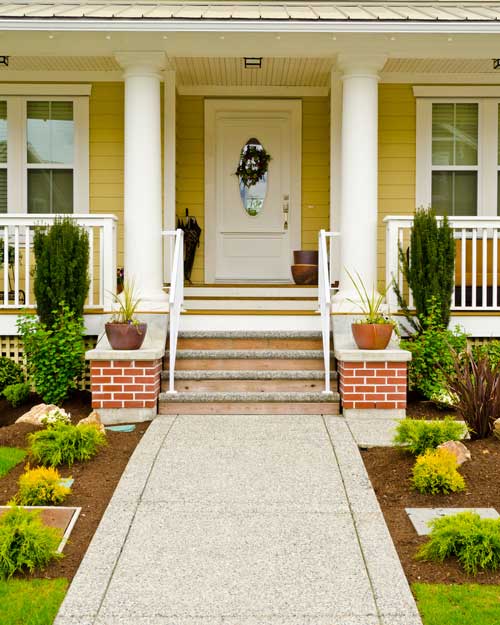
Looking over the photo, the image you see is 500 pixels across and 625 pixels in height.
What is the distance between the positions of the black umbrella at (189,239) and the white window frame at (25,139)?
48.1 inches

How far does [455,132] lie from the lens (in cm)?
945

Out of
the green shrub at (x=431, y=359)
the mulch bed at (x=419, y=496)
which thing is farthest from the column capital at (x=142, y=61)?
the mulch bed at (x=419, y=496)

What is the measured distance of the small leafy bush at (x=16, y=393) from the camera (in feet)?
23.7

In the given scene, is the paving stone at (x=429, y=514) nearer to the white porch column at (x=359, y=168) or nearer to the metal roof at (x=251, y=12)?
the white porch column at (x=359, y=168)

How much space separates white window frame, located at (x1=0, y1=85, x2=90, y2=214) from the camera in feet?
30.6

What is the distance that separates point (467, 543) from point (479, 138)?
22.1 feet

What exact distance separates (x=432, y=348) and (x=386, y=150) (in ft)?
11.1

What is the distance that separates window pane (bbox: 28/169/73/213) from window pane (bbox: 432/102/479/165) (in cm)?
450

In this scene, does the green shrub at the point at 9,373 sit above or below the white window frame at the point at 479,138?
below

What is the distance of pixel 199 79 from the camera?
30.9 ft

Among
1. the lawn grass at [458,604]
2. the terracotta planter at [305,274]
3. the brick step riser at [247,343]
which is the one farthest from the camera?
the terracotta planter at [305,274]

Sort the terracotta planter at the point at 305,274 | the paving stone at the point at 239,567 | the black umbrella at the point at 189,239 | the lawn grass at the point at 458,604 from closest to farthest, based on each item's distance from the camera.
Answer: the lawn grass at the point at 458,604, the paving stone at the point at 239,567, the terracotta planter at the point at 305,274, the black umbrella at the point at 189,239

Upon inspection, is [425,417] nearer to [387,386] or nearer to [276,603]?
[387,386]

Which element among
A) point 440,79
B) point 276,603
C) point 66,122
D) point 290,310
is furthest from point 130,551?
point 440,79
